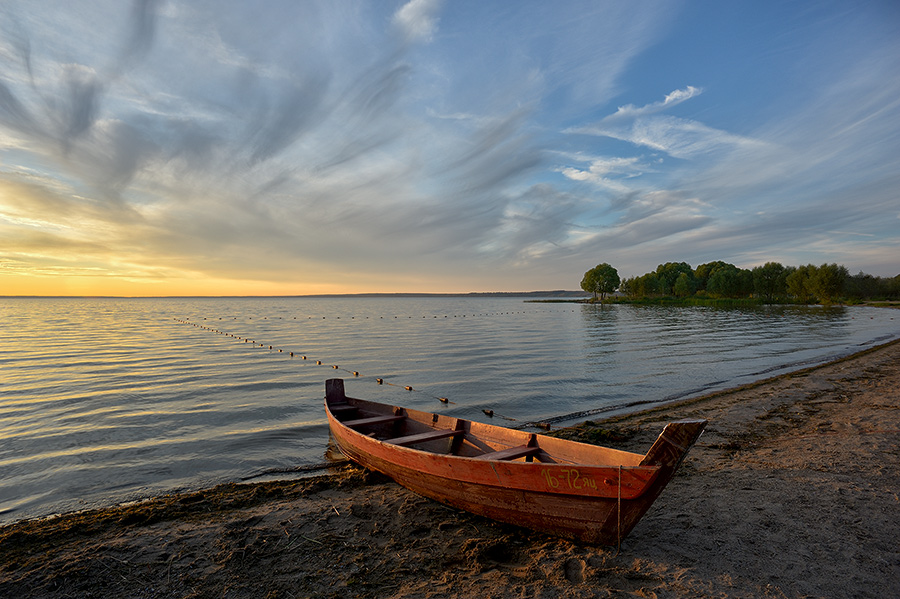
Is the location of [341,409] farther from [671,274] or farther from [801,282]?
[671,274]

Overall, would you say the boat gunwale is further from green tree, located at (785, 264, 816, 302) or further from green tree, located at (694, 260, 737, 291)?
green tree, located at (694, 260, 737, 291)

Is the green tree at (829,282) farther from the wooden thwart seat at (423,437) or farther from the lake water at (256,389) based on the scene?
the wooden thwart seat at (423,437)

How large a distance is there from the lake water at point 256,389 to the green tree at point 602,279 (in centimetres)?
11222

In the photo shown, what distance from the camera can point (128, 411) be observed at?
571 inches

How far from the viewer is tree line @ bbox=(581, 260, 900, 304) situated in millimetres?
96875

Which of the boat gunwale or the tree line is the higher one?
the tree line

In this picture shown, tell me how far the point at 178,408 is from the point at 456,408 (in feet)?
32.4

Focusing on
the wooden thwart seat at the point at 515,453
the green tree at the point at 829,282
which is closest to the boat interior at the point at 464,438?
the wooden thwart seat at the point at 515,453

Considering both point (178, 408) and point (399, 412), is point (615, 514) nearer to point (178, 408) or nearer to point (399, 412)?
point (399, 412)

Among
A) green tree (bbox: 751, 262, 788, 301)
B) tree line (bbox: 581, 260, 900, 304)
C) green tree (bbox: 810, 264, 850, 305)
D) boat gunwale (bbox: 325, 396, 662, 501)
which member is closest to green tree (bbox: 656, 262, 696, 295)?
tree line (bbox: 581, 260, 900, 304)

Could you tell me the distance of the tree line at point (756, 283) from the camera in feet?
318

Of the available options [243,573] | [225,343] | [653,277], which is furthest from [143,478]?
[653,277]

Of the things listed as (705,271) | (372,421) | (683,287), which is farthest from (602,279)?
(372,421)

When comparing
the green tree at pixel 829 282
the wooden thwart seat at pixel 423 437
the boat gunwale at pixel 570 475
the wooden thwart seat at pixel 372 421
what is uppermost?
Result: the green tree at pixel 829 282
